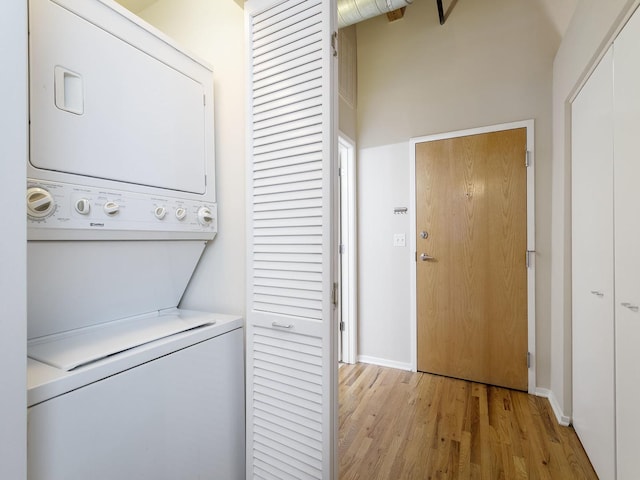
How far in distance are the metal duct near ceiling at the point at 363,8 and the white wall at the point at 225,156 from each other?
126cm

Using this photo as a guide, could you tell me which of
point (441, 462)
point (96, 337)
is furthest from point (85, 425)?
point (441, 462)

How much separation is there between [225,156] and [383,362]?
2.39 m

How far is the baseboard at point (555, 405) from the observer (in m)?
1.95

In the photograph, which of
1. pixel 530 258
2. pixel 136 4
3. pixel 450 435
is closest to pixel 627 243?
pixel 530 258

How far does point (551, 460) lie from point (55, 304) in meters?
2.42

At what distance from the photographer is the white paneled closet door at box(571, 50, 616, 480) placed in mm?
1403

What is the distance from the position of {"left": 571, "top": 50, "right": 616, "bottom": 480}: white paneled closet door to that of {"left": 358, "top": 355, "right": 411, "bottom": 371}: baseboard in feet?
4.00

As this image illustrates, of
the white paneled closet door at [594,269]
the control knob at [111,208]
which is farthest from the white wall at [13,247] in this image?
the white paneled closet door at [594,269]

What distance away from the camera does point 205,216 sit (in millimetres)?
1312

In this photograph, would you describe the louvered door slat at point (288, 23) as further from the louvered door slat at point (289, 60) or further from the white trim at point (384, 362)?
the white trim at point (384, 362)

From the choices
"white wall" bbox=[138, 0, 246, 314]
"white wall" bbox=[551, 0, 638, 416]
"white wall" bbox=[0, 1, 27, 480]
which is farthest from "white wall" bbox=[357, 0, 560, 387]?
"white wall" bbox=[0, 1, 27, 480]

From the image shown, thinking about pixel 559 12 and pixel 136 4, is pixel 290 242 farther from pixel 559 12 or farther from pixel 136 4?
pixel 559 12

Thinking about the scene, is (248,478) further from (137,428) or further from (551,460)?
(551,460)

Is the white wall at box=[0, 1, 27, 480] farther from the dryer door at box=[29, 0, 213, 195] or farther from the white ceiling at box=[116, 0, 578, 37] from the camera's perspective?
the white ceiling at box=[116, 0, 578, 37]
